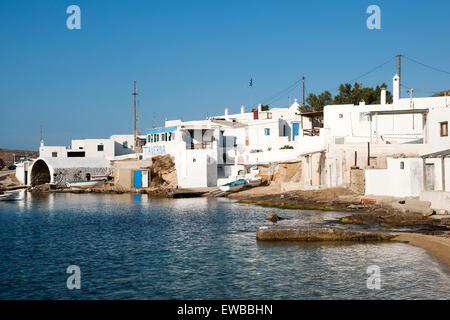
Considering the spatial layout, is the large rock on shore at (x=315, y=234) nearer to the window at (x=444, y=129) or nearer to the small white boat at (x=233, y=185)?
the window at (x=444, y=129)

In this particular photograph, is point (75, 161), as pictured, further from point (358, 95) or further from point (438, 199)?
point (438, 199)

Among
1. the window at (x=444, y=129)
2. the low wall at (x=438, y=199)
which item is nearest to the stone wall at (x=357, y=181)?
the window at (x=444, y=129)

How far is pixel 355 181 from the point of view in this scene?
38.0 m

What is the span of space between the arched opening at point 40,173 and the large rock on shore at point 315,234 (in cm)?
6489

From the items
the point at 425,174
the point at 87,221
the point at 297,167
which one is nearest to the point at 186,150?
the point at 297,167

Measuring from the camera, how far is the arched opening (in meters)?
79.8

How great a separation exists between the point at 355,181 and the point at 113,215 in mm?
19780

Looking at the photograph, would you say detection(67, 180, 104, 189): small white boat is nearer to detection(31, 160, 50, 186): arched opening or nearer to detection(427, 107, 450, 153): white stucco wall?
detection(31, 160, 50, 186): arched opening

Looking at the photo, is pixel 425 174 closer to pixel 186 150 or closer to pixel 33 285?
pixel 33 285

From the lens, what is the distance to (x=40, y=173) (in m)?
81.1

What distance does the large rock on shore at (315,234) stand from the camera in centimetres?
2233

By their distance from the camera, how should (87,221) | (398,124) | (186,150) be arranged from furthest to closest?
(186,150), (398,124), (87,221)

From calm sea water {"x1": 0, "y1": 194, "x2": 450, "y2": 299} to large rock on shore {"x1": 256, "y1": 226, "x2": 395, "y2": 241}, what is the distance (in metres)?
0.69
